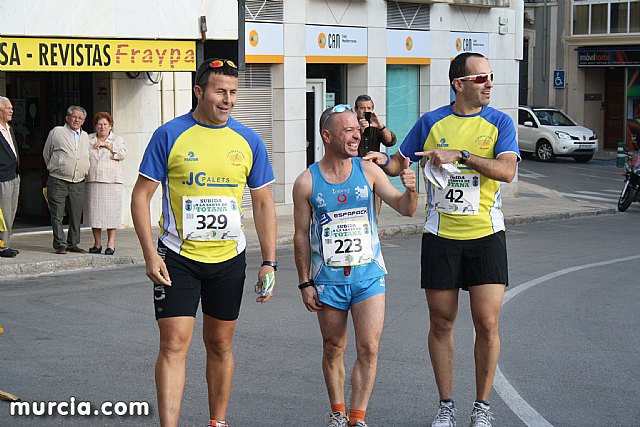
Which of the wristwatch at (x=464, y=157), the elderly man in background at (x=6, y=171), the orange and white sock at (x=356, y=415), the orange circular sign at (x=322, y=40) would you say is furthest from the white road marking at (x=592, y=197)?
the orange and white sock at (x=356, y=415)

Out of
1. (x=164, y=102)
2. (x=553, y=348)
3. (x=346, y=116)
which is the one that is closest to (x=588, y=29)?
(x=164, y=102)

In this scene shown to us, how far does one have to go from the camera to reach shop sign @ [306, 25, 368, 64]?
66.4 feet

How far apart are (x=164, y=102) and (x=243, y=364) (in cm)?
1004

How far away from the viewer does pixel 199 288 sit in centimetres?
604

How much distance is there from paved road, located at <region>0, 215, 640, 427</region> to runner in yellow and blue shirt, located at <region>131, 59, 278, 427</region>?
91cm

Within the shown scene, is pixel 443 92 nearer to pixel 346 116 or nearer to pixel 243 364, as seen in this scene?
pixel 243 364

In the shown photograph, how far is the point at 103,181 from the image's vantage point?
1430 cm

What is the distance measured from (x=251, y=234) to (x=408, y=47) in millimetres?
7347

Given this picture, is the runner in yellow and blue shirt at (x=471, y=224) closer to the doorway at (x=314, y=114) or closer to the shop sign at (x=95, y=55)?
the shop sign at (x=95, y=55)

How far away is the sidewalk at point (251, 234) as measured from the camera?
522 inches

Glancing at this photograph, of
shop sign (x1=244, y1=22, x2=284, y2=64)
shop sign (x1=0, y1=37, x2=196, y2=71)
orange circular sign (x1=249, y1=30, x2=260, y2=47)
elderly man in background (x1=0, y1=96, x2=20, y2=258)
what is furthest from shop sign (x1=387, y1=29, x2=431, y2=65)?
elderly man in background (x1=0, y1=96, x2=20, y2=258)

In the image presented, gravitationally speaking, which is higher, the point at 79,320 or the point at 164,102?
the point at 164,102

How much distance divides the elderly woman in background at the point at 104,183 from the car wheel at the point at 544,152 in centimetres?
2383

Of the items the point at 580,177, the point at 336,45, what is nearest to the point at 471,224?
the point at 336,45
